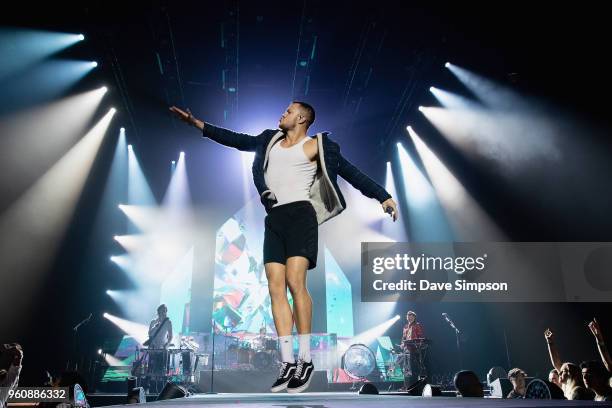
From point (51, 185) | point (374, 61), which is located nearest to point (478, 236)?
point (374, 61)

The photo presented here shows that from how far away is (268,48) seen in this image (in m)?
8.62

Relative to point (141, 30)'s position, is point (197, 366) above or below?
below

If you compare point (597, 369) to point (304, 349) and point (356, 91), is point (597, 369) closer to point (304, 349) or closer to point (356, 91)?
point (304, 349)

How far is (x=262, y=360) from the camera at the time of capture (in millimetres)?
9008

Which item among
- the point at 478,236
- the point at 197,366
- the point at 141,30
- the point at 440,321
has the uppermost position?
the point at 141,30

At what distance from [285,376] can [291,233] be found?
81 cm

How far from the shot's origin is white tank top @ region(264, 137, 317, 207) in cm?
290

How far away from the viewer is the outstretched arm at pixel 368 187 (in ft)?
9.66

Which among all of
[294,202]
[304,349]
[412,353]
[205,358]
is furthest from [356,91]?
[304,349]

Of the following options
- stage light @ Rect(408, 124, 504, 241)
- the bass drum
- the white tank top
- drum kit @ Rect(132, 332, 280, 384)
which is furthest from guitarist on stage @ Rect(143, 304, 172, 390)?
stage light @ Rect(408, 124, 504, 241)

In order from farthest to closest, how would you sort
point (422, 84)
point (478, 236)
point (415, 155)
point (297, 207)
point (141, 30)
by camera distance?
point (415, 155), point (478, 236), point (422, 84), point (141, 30), point (297, 207)

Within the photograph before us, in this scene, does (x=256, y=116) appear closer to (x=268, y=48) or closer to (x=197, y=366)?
(x=268, y=48)

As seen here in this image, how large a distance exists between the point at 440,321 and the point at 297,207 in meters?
8.96

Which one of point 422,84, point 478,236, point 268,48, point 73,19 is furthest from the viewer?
point 478,236
